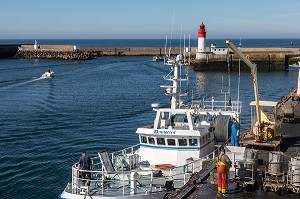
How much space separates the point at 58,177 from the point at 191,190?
11.3m

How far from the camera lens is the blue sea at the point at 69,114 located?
25.3 metres

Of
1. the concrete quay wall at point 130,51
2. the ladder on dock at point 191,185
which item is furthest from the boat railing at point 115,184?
the concrete quay wall at point 130,51

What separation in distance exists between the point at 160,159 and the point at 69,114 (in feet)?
69.5

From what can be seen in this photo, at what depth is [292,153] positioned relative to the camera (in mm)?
20188

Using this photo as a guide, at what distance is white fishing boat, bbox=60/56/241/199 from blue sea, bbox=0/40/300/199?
3.85 metres

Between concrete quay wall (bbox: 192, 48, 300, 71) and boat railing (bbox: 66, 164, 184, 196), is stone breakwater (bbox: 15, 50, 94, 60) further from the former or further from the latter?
boat railing (bbox: 66, 164, 184, 196)

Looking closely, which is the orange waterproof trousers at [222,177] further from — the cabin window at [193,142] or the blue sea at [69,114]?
the blue sea at [69,114]

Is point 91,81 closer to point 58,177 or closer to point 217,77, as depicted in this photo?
point 217,77

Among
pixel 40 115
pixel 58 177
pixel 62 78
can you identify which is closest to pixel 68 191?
pixel 58 177

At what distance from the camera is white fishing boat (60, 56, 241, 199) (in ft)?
61.1

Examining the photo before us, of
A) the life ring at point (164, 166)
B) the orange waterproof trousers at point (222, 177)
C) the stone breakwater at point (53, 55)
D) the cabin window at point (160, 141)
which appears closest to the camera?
the orange waterproof trousers at point (222, 177)

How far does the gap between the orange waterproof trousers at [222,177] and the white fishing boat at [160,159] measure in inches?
162

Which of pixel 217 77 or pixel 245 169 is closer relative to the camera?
pixel 245 169

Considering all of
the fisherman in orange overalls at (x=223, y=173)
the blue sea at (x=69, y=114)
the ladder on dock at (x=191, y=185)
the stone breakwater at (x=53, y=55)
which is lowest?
the blue sea at (x=69, y=114)
